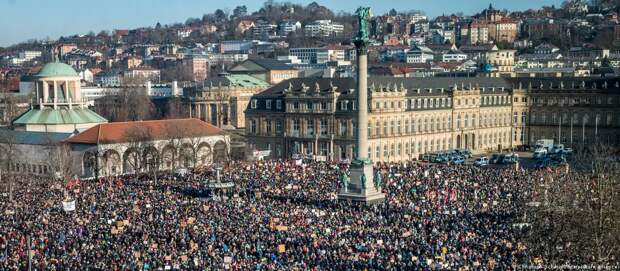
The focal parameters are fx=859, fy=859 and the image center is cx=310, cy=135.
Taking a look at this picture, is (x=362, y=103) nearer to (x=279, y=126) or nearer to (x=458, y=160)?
(x=458, y=160)

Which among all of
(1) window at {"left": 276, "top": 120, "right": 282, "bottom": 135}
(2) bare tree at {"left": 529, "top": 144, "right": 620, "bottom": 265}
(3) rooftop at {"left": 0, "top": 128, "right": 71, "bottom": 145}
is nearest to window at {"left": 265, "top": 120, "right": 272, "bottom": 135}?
(1) window at {"left": 276, "top": 120, "right": 282, "bottom": 135}

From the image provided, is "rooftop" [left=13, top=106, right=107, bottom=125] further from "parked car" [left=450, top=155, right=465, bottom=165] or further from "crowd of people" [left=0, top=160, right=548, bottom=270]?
"parked car" [left=450, top=155, right=465, bottom=165]

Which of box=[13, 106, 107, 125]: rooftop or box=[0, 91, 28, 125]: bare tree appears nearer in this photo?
box=[13, 106, 107, 125]: rooftop

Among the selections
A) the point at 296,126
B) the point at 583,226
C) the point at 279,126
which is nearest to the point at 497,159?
the point at 296,126

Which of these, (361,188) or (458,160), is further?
(458,160)

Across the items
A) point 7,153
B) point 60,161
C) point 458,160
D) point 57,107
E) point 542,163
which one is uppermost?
point 57,107

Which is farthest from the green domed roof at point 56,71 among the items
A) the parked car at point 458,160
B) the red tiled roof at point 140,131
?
the parked car at point 458,160

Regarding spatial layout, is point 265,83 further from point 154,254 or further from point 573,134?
point 154,254
